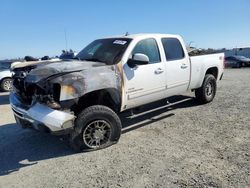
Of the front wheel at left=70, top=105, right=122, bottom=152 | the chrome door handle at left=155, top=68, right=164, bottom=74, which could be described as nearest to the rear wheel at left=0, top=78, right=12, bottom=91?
the chrome door handle at left=155, top=68, right=164, bottom=74

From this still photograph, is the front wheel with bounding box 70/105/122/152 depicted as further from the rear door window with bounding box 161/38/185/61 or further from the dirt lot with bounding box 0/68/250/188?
the rear door window with bounding box 161/38/185/61

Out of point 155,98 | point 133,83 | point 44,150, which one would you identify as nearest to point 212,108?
point 155,98

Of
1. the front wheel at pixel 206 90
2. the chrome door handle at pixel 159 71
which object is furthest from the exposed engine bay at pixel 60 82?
the front wheel at pixel 206 90

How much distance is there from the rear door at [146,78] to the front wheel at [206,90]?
2011mm

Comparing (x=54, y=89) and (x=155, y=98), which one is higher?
(x=54, y=89)

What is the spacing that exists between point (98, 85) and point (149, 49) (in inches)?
70.3

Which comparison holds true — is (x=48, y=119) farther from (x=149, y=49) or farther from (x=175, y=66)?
(x=175, y=66)

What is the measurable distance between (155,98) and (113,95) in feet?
4.26

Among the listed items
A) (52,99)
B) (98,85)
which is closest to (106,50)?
(98,85)

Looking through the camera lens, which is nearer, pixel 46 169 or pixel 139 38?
pixel 46 169

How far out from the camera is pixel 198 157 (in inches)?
177

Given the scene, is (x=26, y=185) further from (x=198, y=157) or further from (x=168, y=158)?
(x=198, y=157)

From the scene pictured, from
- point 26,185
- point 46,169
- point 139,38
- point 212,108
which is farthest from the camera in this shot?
point 212,108

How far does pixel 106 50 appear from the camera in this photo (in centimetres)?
594
